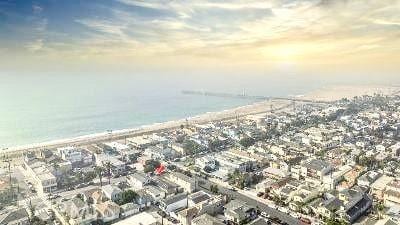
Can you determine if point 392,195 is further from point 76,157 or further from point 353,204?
point 76,157

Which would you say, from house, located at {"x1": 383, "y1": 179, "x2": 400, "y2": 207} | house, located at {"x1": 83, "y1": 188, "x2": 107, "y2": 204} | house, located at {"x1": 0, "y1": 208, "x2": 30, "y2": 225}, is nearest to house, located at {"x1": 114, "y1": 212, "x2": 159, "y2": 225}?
house, located at {"x1": 83, "y1": 188, "x2": 107, "y2": 204}

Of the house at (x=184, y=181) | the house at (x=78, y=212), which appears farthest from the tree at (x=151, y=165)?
the house at (x=78, y=212)

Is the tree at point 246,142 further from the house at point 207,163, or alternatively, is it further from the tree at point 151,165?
the tree at point 151,165

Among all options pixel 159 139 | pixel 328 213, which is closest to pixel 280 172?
pixel 328 213

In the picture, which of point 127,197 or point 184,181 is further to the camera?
point 184,181

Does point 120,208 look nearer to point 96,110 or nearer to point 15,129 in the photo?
point 15,129

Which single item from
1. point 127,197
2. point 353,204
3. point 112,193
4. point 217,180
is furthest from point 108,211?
point 353,204

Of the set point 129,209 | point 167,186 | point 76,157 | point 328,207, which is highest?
point 328,207
